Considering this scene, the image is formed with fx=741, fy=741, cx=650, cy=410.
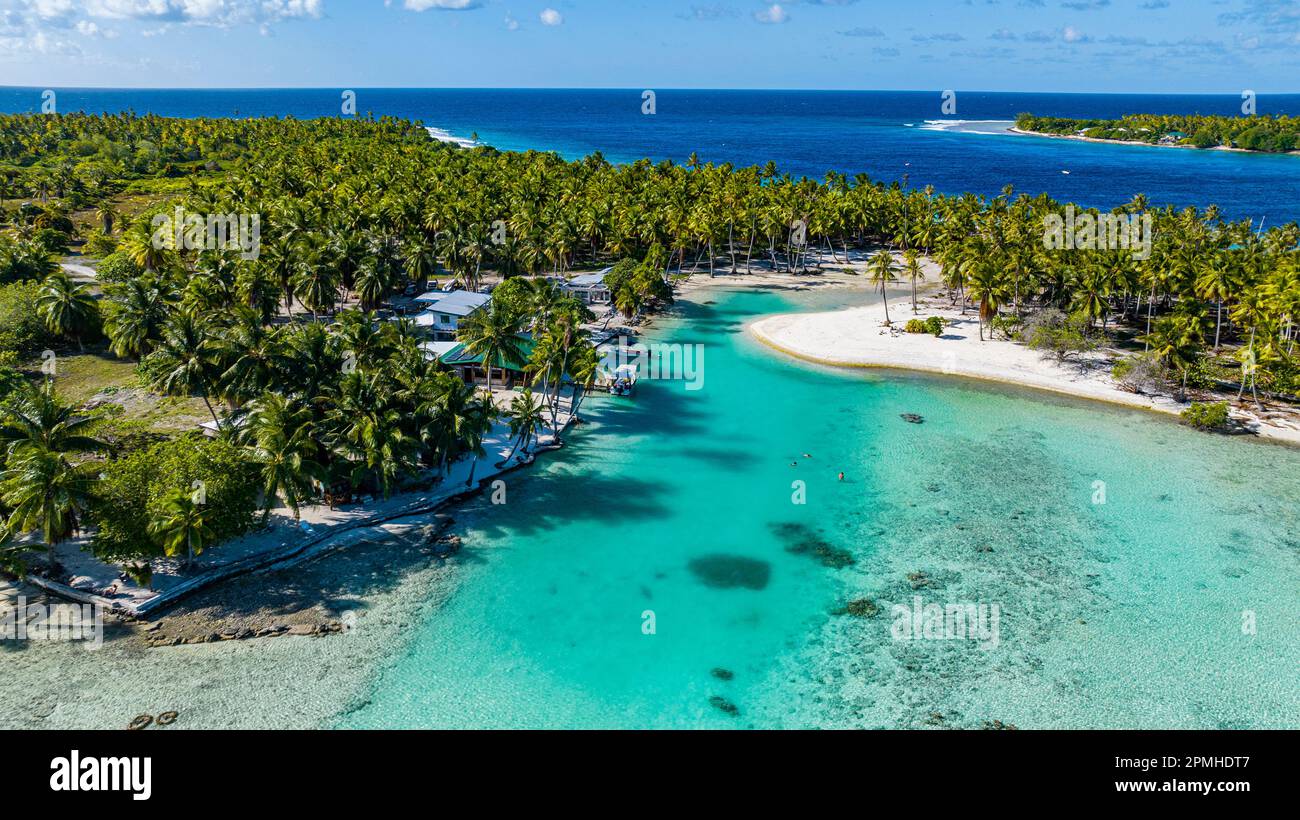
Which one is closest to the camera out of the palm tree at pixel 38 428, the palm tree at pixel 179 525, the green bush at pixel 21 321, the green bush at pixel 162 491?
the palm tree at pixel 179 525

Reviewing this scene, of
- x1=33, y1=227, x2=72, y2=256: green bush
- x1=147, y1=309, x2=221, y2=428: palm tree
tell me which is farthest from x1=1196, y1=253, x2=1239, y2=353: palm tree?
x1=33, y1=227, x2=72, y2=256: green bush

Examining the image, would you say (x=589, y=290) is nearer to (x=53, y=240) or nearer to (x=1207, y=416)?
(x=1207, y=416)

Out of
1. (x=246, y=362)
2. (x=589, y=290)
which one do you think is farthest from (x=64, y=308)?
(x=589, y=290)

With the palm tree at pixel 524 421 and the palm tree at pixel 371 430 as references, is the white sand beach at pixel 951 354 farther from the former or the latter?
the palm tree at pixel 371 430

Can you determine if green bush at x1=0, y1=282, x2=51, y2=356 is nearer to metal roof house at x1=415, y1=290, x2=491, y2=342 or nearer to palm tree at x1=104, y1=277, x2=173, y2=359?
palm tree at x1=104, y1=277, x2=173, y2=359

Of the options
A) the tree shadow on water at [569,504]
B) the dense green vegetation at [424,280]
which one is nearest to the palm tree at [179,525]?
the dense green vegetation at [424,280]
